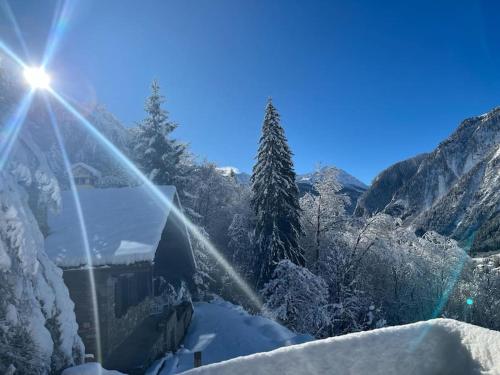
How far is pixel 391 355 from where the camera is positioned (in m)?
1.40

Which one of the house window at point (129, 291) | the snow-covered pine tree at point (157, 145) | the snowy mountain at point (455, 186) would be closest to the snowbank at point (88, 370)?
the house window at point (129, 291)

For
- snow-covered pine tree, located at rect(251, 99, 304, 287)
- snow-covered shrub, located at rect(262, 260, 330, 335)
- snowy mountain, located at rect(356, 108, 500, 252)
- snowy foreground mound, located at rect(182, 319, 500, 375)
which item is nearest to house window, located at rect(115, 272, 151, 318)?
snow-covered shrub, located at rect(262, 260, 330, 335)

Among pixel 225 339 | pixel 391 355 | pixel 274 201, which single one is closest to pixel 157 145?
pixel 274 201

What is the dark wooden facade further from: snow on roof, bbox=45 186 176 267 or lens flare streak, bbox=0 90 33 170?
lens flare streak, bbox=0 90 33 170

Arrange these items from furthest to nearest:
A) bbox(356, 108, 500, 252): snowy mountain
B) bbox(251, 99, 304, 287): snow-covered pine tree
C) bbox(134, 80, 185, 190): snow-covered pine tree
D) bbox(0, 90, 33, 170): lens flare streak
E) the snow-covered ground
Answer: bbox(356, 108, 500, 252): snowy mountain < bbox(134, 80, 185, 190): snow-covered pine tree < bbox(251, 99, 304, 287): snow-covered pine tree < the snow-covered ground < bbox(0, 90, 33, 170): lens flare streak

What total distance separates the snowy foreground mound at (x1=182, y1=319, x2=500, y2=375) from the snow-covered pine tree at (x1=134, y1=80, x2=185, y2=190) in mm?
23039

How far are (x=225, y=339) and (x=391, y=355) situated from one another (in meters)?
12.0

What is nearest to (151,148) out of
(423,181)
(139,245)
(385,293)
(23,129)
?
(139,245)

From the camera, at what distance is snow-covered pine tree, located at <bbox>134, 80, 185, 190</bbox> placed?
24.0 meters

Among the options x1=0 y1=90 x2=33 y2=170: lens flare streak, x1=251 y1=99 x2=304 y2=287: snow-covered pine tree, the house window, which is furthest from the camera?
x1=251 y1=99 x2=304 y2=287: snow-covered pine tree

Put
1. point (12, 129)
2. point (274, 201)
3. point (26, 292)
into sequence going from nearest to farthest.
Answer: point (26, 292) < point (12, 129) < point (274, 201)

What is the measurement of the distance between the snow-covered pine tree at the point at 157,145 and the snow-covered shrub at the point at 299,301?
10108mm

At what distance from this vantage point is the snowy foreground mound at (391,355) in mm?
1333

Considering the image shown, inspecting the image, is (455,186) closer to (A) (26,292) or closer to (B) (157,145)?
(B) (157,145)
